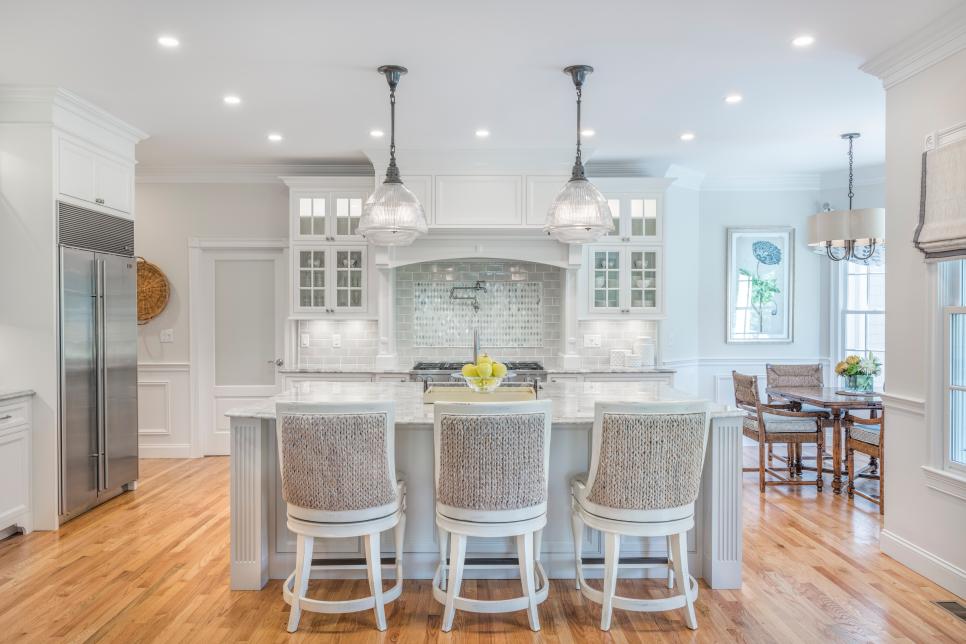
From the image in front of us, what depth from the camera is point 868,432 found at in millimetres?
4391

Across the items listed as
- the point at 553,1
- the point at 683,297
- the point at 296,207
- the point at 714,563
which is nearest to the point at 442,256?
the point at 296,207

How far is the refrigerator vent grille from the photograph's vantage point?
4.05 meters

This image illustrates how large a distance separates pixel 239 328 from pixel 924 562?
552 cm

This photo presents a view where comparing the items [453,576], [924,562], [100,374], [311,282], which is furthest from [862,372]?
[100,374]

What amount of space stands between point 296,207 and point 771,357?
497 centimetres

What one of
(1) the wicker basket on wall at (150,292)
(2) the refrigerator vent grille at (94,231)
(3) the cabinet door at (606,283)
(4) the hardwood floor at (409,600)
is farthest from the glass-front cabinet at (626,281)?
(1) the wicker basket on wall at (150,292)

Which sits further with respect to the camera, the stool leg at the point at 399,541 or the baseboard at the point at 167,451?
the baseboard at the point at 167,451

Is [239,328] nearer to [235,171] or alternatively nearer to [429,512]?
[235,171]

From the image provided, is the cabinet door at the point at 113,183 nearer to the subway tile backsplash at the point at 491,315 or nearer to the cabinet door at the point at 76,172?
the cabinet door at the point at 76,172

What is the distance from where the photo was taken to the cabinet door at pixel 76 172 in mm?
4047

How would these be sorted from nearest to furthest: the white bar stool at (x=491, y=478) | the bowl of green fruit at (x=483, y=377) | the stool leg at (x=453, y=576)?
the white bar stool at (x=491, y=478) < the stool leg at (x=453, y=576) < the bowl of green fruit at (x=483, y=377)

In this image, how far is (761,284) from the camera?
638 centimetres

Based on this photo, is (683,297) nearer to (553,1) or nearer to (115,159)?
(553,1)

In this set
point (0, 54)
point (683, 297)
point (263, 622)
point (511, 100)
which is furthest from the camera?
point (683, 297)
